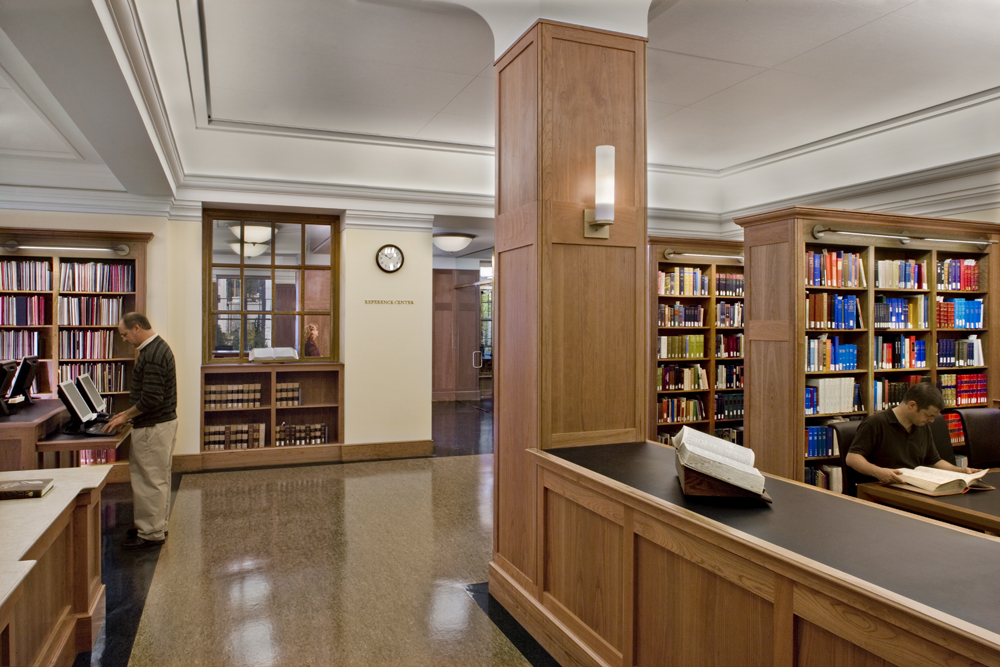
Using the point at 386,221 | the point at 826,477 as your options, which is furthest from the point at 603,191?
the point at 386,221

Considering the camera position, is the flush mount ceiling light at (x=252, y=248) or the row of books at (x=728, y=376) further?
the row of books at (x=728, y=376)

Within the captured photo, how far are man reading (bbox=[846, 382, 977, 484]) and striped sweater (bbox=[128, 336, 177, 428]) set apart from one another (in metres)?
4.39

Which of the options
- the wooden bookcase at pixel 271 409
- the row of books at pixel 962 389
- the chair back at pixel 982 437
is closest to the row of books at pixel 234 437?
the wooden bookcase at pixel 271 409

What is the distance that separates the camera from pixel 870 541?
6.10 feet

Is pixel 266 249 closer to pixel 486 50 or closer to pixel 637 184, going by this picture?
pixel 486 50

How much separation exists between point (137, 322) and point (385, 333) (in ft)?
9.93

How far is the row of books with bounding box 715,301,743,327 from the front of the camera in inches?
292

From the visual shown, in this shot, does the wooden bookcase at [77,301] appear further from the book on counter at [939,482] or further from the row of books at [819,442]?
the book on counter at [939,482]

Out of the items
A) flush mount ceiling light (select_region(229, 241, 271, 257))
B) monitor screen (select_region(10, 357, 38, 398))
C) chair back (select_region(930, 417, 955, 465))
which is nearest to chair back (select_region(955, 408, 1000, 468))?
chair back (select_region(930, 417, 955, 465))

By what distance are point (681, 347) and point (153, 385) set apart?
203 inches

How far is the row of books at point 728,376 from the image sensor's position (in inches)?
289

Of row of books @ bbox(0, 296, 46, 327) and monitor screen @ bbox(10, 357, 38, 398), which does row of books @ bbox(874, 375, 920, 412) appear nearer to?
monitor screen @ bbox(10, 357, 38, 398)

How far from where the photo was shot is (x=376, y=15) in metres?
4.02

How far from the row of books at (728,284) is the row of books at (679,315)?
1.16 ft
